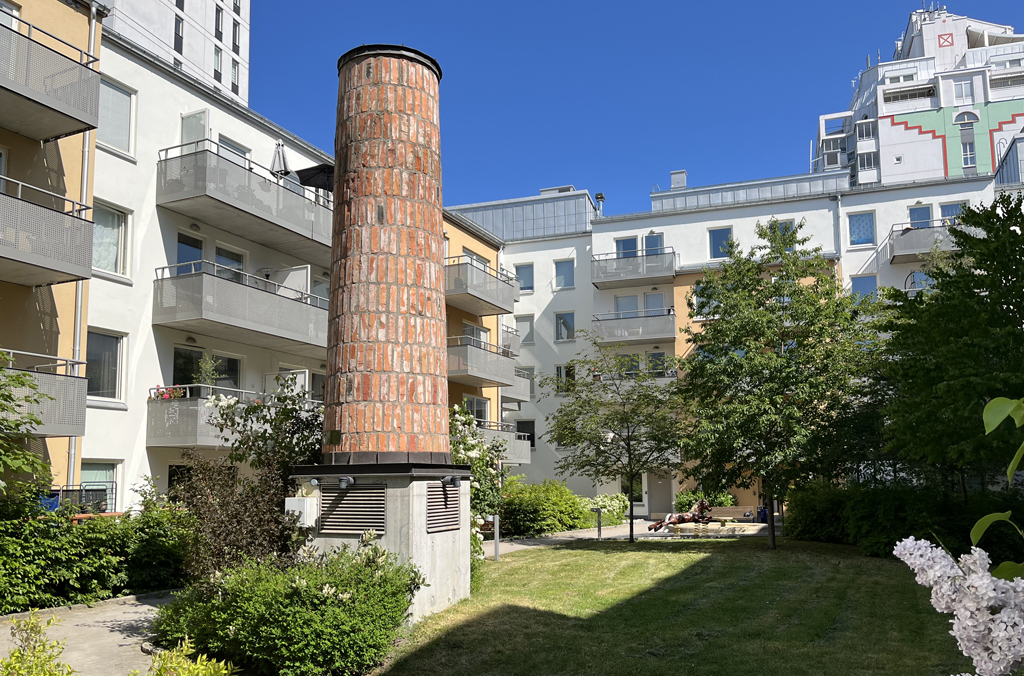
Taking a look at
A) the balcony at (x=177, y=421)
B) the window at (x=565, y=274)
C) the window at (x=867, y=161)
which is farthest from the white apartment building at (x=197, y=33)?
the window at (x=867, y=161)

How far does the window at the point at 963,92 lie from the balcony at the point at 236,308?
6572 cm

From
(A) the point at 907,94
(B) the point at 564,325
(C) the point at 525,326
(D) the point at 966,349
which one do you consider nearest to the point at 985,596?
(D) the point at 966,349

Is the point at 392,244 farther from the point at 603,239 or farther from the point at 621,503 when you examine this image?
the point at 603,239

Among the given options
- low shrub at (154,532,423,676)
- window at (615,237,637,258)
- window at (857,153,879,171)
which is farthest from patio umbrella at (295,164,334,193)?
window at (857,153,879,171)

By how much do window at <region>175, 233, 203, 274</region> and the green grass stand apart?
1101 centimetres

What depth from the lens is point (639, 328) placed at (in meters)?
39.2

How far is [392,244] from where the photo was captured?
12.2 metres

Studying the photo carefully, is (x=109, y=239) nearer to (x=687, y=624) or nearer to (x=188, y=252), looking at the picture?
(x=188, y=252)

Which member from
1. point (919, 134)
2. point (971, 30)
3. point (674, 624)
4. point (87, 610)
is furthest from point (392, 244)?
point (971, 30)

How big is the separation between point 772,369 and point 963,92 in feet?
206

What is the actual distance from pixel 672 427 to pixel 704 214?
19858 mm

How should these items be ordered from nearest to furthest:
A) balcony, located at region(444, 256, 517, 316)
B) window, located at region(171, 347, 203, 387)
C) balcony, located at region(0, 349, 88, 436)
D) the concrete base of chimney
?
the concrete base of chimney, balcony, located at region(0, 349, 88, 436), window, located at region(171, 347, 203, 387), balcony, located at region(444, 256, 517, 316)

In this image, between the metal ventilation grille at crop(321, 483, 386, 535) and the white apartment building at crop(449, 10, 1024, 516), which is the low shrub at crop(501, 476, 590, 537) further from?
the metal ventilation grille at crop(321, 483, 386, 535)

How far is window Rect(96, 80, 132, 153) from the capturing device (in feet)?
63.9
